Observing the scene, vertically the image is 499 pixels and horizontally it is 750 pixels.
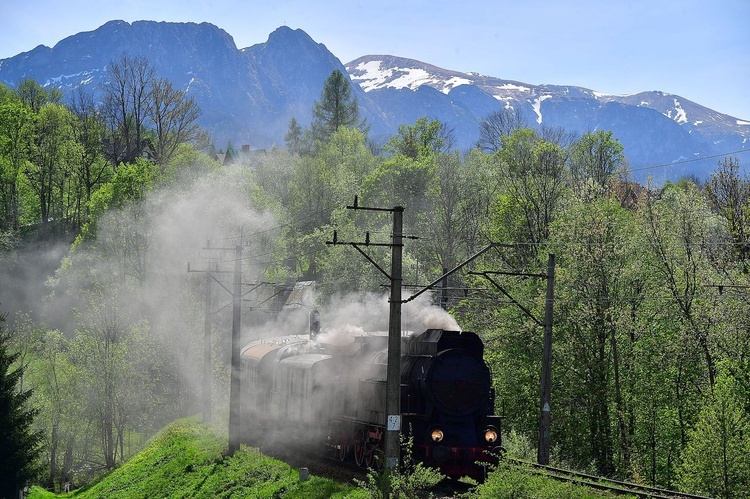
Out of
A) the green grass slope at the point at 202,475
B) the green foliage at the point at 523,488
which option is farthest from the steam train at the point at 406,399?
the green foliage at the point at 523,488

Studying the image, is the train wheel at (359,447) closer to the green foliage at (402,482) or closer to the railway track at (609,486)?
the green foliage at (402,482)

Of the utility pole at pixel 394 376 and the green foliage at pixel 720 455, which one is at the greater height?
the utility pole at pixel 394 376

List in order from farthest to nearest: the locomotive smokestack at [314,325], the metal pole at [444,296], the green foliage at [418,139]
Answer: the green foliage at [418,139], the locomotive smokestack at [314,325], the metal pole at [444,296]

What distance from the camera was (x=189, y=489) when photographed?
110 ft

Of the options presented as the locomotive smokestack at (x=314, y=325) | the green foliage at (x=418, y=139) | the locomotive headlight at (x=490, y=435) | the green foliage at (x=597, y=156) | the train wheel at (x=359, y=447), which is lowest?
the train wheel at (x=359, y=447)

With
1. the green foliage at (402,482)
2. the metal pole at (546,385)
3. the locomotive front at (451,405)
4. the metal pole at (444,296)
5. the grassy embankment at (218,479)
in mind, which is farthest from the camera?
the metal pole at (546,385)

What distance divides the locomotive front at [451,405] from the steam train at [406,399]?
28 millimetres

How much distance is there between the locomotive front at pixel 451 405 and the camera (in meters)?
23.7

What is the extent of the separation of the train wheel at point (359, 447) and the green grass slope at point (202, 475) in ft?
4.88

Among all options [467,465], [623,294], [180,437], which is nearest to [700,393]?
[623,294]

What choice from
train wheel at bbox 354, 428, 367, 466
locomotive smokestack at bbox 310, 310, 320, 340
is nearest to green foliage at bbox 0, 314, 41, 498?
locomotive smokestack at bbox 310, 310, 320, 340

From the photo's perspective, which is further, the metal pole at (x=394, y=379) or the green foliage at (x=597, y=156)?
the green foliage at (x=597, y=156)

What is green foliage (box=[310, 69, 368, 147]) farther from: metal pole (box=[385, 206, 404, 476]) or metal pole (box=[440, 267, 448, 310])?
metal pole (box=[385, 206, 404, 476])

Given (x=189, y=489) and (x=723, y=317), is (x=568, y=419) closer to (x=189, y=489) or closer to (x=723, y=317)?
(x=723, y=317)
